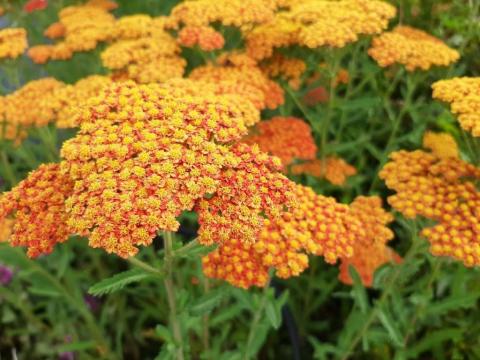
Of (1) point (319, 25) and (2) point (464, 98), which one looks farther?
(1) point (319, 25)

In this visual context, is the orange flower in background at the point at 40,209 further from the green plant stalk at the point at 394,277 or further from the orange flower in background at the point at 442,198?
the green plant stalk at the point at 394,277

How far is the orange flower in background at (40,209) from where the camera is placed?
3.92 ft

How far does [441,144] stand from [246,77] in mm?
965

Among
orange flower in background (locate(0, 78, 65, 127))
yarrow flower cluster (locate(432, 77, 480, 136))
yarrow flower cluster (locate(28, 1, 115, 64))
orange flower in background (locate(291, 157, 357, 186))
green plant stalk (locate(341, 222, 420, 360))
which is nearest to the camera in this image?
yarrow flower cluster (locate(432, 77, 480, 136))

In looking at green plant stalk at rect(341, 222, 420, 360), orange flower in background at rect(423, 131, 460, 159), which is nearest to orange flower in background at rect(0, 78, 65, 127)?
green plant stalk at rect(341, 222, 420, 360)

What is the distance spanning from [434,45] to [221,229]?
5.09 ft

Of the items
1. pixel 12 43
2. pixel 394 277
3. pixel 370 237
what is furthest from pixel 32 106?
pixel 394 277

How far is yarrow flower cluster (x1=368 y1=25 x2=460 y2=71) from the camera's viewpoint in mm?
2018

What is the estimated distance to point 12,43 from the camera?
2.31 meters

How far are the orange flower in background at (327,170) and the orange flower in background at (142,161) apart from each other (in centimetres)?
99

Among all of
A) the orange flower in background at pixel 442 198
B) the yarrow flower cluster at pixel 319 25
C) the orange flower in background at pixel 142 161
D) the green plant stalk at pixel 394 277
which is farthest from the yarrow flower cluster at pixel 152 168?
the yarrow flower cluster at pixel 319 25

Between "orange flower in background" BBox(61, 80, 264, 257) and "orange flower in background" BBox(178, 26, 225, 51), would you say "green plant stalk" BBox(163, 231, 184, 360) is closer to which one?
"orange flower in background" BBox(61, 80, 264, 257)

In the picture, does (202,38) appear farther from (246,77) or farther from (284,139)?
(284,139)

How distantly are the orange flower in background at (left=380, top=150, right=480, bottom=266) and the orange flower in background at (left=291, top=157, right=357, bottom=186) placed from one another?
51 centimetres
